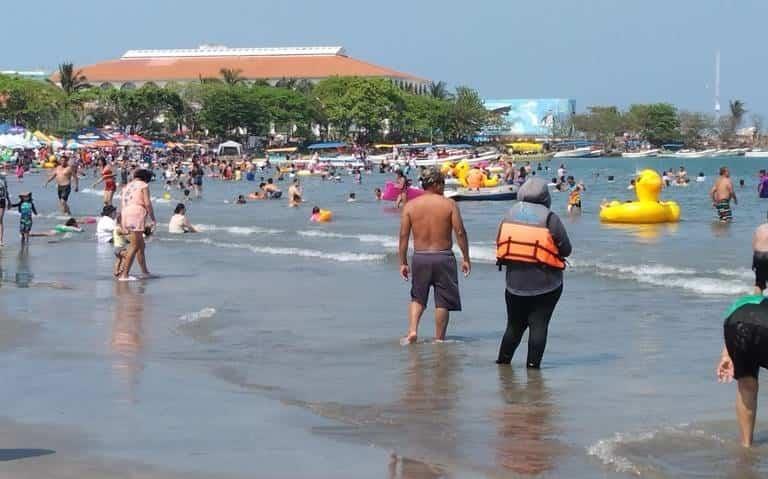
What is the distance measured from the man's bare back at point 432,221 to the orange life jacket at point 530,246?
1074 millimetres

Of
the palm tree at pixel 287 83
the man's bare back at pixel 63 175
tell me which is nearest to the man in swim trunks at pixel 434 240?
the man's bare back at pixel 63 175

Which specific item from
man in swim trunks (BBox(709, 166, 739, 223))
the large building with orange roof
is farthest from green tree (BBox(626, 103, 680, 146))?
man in swim trunks (BBox(709, 166, 739, 223))

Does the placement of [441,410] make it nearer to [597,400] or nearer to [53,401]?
[597,400]

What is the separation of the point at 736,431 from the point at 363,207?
107 feet

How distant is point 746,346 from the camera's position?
6.18 meters

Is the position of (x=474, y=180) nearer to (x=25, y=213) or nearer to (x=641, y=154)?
(x=25, y=213)

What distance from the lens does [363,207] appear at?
39.5 metres

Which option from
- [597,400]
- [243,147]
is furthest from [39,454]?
[243,147]

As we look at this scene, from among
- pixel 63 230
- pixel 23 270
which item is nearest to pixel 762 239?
pixel 23 270

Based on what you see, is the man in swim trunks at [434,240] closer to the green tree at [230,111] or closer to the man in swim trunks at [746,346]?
the man in swim trunks at [746,346]

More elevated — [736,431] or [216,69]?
[216,69]

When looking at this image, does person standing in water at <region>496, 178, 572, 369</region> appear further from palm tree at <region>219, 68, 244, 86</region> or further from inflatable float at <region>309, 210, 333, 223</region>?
palm tree at <region>219, 68, 244, 86</region>

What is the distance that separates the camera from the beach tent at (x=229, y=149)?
106625 mm

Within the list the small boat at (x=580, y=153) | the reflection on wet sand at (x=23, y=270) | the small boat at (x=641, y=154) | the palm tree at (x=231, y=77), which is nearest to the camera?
the reflection on wet sand at (x=23, y=270)
